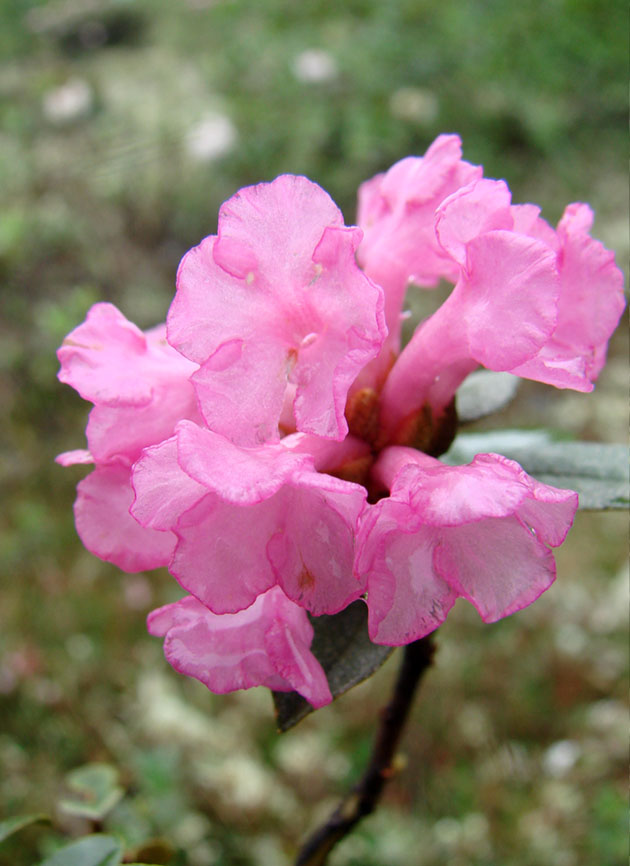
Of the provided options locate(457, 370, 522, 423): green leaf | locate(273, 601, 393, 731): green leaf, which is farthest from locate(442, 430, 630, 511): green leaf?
locate(273, 601, 393, 731): green leaf

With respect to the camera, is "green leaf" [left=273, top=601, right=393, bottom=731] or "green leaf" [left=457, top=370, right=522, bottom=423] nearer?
"green leaf" [left=273, top=601, right=393, bottom=731]

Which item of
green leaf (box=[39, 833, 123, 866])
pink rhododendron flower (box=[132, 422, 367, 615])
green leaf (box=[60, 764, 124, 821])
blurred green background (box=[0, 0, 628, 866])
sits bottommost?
blurred green background (box=[0, 0, 628, 866])

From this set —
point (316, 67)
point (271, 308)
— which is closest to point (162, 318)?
point (316, 67)

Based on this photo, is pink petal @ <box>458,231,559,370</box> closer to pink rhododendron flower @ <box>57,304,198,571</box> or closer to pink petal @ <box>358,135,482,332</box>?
pink petal @ <box>358,135,482,332</box>

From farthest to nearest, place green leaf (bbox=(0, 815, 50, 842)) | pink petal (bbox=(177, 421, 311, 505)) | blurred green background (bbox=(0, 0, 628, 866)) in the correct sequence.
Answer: blurred green background (bbox=(0, 0, 628, 866)) → green leaf (bbox=(0, 815, 50, 842)) → pink petal (bbox=(177, 421, 311, 505))

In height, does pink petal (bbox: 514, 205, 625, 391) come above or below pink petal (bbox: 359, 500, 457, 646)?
above

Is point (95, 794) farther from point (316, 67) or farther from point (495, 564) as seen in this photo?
point (316, 67)

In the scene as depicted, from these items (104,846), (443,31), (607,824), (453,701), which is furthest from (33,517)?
(443,31)
